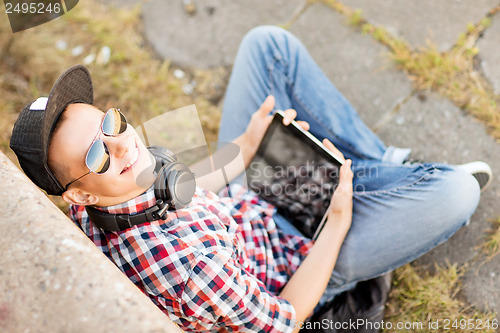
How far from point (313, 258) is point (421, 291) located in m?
0.71

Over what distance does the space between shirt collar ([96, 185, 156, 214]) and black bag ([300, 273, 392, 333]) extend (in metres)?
0.93

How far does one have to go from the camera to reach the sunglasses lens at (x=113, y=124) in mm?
1215

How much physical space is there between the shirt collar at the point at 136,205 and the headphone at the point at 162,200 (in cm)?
2

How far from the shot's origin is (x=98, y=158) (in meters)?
1.17

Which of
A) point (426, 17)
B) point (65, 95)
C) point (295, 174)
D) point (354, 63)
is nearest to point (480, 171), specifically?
point (295, 174)

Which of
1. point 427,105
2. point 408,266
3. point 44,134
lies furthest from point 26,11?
point 408,266

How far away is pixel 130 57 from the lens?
9.24ft

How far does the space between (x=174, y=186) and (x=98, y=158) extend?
243 millimetres

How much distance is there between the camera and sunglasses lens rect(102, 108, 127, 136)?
3.99 ft

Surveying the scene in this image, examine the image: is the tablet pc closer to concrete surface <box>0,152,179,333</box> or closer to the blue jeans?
the blue jeans

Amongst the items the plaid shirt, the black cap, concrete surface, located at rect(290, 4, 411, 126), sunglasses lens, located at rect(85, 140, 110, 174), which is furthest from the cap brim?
concrete surface, located at rect(290, 4, 411, 126)

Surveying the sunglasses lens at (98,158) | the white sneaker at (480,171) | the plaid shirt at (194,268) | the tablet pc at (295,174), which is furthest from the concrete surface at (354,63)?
the sunglasses lens at (98,158)

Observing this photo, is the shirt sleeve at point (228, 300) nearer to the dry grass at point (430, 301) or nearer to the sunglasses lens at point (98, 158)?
the sunglasses lens at point (98, 158)

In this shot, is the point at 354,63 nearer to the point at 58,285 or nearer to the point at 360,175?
the point at 360,175
